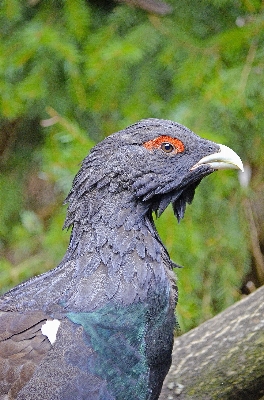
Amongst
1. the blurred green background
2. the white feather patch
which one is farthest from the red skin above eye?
the blurred green background

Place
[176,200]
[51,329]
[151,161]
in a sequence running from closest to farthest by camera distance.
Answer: [51,329]
[151,161]
[176,200]

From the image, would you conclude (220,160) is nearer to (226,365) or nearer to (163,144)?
(163,144)

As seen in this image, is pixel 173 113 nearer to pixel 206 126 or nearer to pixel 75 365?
pixel 206 126

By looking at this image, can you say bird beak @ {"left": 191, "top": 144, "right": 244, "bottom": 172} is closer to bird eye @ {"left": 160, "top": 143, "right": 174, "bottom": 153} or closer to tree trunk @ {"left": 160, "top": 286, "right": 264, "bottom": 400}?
bird eye @ {"left": 160, "top": 143, "right": 174, "bottom": 153}

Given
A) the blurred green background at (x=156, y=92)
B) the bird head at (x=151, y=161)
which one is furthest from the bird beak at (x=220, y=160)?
Answer: the blurred green background at (x=156, y=92)

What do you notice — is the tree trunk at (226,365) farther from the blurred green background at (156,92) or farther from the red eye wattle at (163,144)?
the red eye wattle at (163,144)

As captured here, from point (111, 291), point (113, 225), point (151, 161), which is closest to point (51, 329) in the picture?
point (111, 291)
